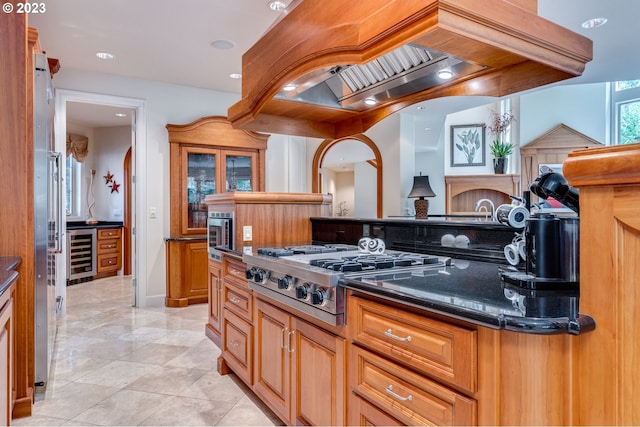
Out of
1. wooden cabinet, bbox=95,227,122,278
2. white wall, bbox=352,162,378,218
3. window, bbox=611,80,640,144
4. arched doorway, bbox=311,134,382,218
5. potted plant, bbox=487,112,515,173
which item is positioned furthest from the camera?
white wall, bbox=352,162,378,218

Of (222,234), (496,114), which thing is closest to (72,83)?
(222,234)

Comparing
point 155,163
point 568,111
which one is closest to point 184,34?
point 155,163

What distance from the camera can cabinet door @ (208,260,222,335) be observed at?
9.39ft

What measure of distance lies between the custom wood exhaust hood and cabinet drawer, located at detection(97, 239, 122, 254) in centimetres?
524

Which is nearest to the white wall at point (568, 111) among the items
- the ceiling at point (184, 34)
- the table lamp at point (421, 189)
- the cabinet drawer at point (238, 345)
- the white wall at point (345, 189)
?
the ceiling at point (184, 34)

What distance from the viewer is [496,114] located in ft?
26.7

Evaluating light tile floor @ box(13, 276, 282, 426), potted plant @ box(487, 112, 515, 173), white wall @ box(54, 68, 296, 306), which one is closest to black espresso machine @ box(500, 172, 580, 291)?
light tile floor @ box(13, 276, 282, 426)

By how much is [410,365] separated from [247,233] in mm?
1817

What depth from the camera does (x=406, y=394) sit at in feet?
3.92

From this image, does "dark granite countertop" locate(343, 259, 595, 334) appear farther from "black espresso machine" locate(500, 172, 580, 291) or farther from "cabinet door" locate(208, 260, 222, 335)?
"cabinet door" locate(208, 260, 222, 335)

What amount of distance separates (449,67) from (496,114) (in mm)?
7370

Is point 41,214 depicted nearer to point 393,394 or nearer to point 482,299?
point 393,394

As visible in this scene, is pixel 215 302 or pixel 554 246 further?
pixel 215 302

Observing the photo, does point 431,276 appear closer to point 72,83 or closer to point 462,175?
point 72,83
